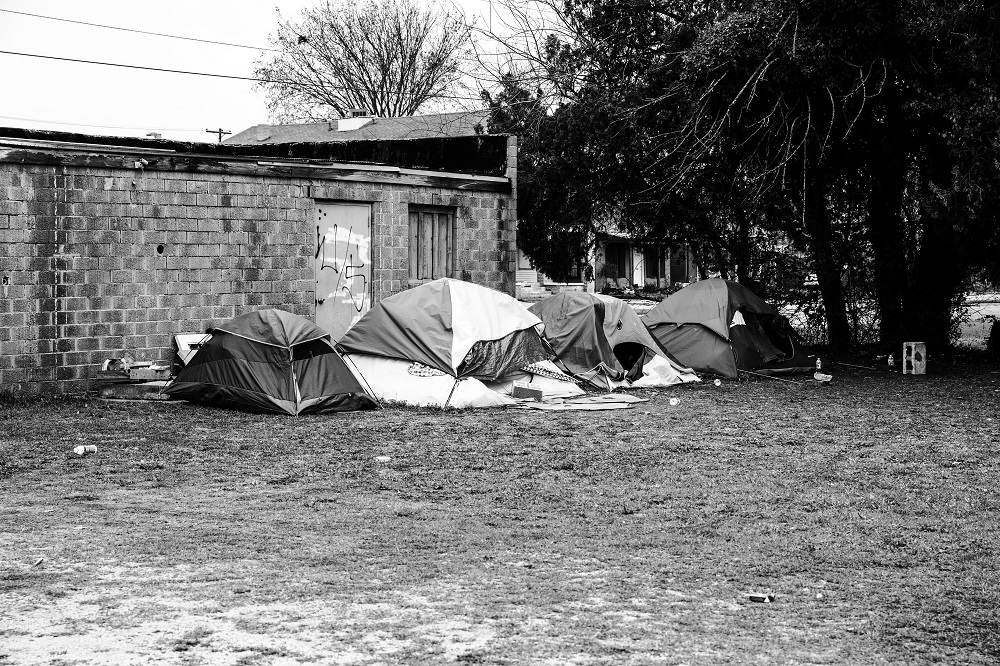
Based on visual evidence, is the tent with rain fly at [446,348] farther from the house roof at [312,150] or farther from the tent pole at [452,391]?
the house roof at [312,150]

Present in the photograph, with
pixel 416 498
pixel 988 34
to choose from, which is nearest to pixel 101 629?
pixel 416 498

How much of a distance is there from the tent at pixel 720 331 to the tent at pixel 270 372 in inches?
220

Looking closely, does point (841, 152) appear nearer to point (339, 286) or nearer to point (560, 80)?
point (560, 80)

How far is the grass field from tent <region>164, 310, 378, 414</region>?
1.15 feet

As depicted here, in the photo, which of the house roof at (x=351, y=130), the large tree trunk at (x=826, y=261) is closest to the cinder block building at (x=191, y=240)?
the large tree trunk at (x=826, y=261)

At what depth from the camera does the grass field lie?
14.8ft

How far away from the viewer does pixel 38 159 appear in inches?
488

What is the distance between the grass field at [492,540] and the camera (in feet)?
14.8

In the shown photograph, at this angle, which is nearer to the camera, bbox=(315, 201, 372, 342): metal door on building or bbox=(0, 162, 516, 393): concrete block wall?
bbox=(0, 162, 516, 393): concrete block wall

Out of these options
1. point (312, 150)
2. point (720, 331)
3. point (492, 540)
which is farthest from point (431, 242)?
point (492, 540)

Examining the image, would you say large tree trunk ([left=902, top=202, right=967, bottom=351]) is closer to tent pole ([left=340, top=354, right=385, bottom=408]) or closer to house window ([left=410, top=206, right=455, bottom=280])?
house window ([left=410, top=206, right=455, bottom=280])

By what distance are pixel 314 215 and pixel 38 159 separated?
12.1 ft

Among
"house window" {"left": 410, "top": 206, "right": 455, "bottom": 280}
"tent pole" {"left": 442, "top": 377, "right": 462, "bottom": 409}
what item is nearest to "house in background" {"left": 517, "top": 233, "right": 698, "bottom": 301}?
"house window" {"left": 410, "top": 206, "right": 455, "bottom": 280}

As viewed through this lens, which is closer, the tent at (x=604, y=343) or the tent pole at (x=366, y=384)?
the tent pole at (x=366, y=384)
